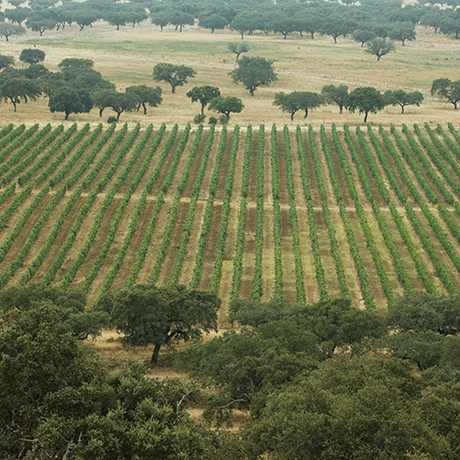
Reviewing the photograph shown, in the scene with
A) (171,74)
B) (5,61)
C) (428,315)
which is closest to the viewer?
(428,315)

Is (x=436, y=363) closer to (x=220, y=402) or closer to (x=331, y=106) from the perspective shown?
(x=220, y=402)

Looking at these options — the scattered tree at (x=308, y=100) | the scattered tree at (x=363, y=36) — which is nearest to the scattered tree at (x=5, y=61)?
the scattered tree at (x=308, y=100)

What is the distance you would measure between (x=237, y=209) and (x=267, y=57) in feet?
357

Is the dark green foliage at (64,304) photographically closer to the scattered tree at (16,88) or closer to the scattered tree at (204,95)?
the scattered tree at (16,88)

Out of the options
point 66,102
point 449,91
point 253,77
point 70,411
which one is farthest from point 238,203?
point 449,91

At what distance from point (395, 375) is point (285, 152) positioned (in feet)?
216

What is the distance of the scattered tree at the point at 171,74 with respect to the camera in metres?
139

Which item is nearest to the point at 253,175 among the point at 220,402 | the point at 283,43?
the point at 220,402

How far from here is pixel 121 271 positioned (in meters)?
66.4

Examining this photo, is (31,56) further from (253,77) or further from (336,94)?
(336,94)

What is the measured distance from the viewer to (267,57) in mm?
175875

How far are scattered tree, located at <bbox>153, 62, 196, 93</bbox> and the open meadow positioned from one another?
17378 millimetres

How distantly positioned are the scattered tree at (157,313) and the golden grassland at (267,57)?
208 feet

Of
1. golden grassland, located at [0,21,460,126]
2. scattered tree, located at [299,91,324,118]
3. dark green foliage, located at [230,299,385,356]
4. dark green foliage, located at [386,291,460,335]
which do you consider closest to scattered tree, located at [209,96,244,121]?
golden grassland, located at [0,21,460,126]
